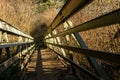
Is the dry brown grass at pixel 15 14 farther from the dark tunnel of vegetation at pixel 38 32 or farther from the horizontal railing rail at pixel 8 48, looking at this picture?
the dark tunnel of vegetation at pixel 38 32

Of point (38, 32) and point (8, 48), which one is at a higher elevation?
point (38, 32)

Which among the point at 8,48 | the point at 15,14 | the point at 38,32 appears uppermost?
the point at 15,14

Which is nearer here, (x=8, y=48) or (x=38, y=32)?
(x=8, y=48)

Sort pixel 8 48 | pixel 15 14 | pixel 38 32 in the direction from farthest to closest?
pixel 38 32 < pixel 15 14 < pixel 8 48

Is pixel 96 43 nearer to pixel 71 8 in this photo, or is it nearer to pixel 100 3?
pixel 100 3

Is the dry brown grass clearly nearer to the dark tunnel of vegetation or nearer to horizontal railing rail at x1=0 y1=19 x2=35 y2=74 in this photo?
horizontal railing rail at x1=0 y1=19 x2=35 y2=74

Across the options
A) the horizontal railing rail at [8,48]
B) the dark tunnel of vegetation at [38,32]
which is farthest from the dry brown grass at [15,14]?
the dark tunnel of vegetation at [38,32]

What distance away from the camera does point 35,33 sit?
31859 mm

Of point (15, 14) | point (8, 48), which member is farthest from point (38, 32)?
point (8, 48)

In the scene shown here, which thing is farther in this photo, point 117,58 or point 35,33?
point 35,33

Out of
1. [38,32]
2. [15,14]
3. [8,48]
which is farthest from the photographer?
[38,32]

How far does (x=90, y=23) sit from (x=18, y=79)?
2.63 meters

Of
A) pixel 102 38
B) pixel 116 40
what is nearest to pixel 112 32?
pixel 116 40

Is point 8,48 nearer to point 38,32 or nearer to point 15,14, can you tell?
point 15,14
